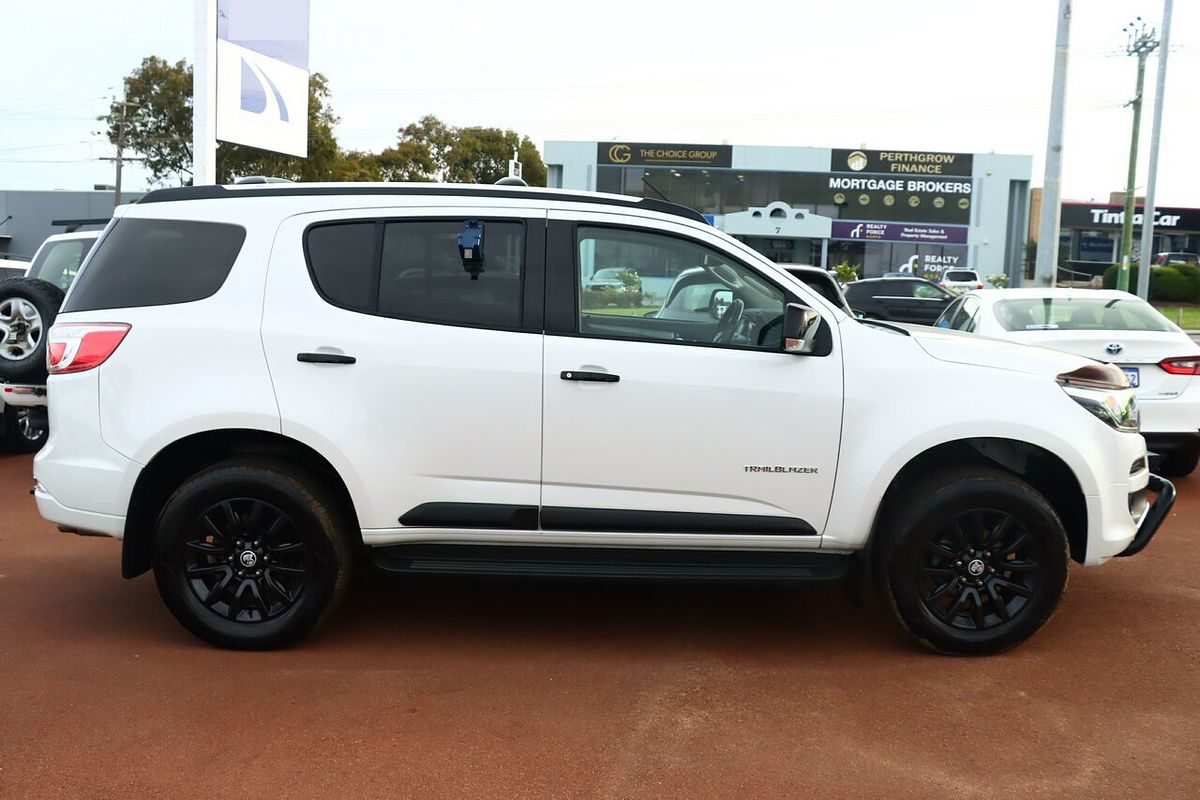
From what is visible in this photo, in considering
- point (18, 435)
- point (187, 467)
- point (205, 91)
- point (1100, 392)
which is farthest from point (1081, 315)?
point (205, 91)

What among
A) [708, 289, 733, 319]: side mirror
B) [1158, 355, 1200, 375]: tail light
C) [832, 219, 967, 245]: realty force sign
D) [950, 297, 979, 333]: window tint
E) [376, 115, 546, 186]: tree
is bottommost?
[1158, 355, 1200, 375]: tail light

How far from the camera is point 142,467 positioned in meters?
4.46

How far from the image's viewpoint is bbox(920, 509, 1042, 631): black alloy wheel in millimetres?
4508

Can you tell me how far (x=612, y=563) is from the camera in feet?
14.9

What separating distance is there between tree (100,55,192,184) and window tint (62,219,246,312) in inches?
1588

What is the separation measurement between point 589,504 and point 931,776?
171cm

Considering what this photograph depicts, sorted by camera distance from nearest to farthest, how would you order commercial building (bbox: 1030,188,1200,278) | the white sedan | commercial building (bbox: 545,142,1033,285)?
the white sedan, commercial building (bbox: 545,142,1033,285), commercial building (bbox: 1030,188,1200,278)

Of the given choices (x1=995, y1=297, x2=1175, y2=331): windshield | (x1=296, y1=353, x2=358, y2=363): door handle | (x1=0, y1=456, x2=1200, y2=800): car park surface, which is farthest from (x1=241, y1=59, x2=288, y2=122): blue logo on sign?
(x1=296, y1=353, x2=358, y2=363): door handle

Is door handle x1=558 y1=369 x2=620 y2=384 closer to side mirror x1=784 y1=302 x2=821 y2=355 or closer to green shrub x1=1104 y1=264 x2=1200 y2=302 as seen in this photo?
side mirror x1=784 y1=302 x2=821 y2=355

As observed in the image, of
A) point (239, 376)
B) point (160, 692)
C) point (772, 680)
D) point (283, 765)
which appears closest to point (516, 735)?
point (283, 765)

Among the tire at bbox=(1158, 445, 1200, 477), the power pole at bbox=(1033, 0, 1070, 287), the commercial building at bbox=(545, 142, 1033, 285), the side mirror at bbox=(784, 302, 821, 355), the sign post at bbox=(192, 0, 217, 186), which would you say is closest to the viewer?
the side mirror at bbox=(784, 302, 821, 355)

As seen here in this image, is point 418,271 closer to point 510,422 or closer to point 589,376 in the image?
point 510,422

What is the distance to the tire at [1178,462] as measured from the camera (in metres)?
8.18

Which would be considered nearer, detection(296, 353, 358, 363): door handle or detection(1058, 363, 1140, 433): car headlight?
detection(296, 353, 358, 363): door handle
